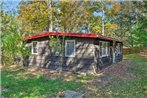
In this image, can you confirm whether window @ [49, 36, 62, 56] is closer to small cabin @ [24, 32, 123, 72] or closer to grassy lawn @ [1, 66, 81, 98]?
small cabin @ [24, 32, 123, 72]

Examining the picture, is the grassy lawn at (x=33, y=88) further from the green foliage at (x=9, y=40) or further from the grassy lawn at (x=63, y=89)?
the green foliage at (x=9, y=40)

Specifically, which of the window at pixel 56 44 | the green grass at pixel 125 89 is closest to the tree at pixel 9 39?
the window at pixel 56 44

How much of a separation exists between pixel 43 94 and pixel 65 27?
24381 mm

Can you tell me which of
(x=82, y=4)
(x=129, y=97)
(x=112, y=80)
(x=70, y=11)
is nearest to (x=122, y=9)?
(x=82, y=4)

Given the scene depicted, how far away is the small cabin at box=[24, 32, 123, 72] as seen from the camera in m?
14.6

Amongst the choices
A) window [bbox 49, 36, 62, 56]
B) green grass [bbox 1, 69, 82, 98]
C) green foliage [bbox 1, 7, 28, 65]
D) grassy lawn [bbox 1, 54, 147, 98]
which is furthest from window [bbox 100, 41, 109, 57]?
green grass [bbox 1, 69, 82, 98]

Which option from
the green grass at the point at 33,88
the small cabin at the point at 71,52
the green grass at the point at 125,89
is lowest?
the green grass at the point at 125,89

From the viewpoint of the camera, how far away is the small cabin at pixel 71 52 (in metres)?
14.6

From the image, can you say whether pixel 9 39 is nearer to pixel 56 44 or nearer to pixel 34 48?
pixel 56 44

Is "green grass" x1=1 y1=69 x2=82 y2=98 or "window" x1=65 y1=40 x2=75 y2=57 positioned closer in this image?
"green grass" x1=1 y1=69 x2=82 y2=98

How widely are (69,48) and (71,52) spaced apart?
12.5 inches

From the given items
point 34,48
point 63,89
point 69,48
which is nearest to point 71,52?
point 69,48

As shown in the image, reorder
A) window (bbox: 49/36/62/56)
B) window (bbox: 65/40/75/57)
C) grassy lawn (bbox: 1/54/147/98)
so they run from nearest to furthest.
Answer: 1. grassy lawn (bbox: 1/54/147/98)
2. window (bbox: 49/36/62/56)
3. window (bbox: 65/40/75/57)

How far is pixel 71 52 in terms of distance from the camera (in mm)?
15312
